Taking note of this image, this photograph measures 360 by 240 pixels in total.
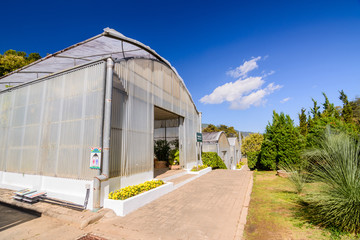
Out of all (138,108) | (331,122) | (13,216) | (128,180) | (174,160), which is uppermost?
(138,108)

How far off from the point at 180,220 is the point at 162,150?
9.41 m

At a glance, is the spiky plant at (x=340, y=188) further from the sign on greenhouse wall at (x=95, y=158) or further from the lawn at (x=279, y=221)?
the sign on greenhouse wall at (x=95, y=158)

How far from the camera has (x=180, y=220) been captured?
4.63m

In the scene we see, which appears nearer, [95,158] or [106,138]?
[95,158]

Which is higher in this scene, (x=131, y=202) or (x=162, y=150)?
(x=162, y=150)

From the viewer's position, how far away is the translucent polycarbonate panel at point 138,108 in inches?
249

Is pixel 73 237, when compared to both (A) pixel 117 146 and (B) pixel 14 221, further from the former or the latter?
(A) pixel 117 146

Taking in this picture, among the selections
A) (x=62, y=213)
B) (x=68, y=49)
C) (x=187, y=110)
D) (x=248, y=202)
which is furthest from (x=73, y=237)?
(x=187, y=110)

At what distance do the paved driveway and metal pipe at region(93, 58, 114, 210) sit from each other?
0.81 metres

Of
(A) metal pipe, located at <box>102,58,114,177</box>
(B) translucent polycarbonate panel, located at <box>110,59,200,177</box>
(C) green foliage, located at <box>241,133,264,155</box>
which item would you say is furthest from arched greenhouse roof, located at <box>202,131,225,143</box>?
(C) green foliage, located at <box>241,133,264,155</box>

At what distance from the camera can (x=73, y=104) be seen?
250 inches

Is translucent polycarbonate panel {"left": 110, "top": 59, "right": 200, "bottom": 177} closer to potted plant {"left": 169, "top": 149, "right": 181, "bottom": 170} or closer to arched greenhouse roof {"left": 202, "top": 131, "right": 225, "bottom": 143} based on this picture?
potted plant {"left": 169, "top": 149, "right": 181, "bottom": 170}

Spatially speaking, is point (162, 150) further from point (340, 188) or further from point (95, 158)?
point (340, 188)

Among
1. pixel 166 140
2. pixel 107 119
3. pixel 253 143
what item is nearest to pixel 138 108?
pixel 107 119
